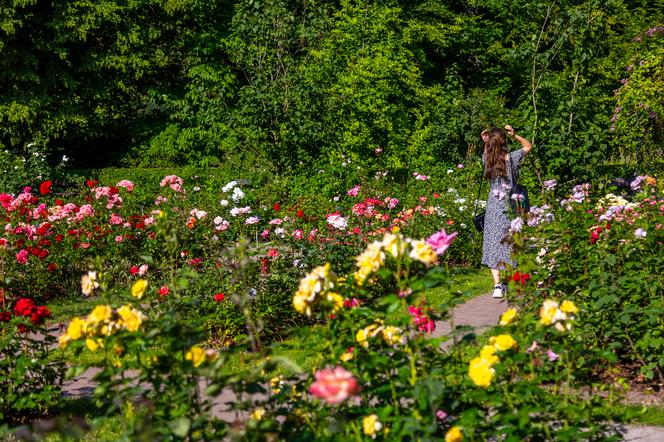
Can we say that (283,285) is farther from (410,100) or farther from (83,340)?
(410,100)

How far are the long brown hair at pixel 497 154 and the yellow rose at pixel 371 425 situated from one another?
14.3 feet

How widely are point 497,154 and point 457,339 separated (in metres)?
2.58

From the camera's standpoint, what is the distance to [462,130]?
17.2 metres

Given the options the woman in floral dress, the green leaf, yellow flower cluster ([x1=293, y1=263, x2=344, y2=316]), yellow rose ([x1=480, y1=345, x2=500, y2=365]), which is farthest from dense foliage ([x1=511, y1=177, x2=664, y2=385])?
the green leaf

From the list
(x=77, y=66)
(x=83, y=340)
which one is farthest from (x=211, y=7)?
(x=83, y=340)

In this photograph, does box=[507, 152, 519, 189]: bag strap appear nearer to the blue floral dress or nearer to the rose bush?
the blue floral dress

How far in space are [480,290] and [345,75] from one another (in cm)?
999

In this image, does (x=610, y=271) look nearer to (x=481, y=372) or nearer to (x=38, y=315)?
(x=481, y=372)

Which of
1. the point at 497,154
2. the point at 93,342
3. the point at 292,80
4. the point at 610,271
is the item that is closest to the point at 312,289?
the point at 93,342

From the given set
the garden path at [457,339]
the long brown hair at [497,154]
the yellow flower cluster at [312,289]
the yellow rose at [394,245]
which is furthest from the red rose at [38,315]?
the long brown hair at [497,154]

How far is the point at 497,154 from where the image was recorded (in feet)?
20.5

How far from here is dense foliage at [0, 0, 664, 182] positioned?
33.6 ft

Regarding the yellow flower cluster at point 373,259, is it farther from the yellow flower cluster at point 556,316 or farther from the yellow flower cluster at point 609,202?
the yellow flower cluster at point 609,202

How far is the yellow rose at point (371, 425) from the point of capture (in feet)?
7.32
